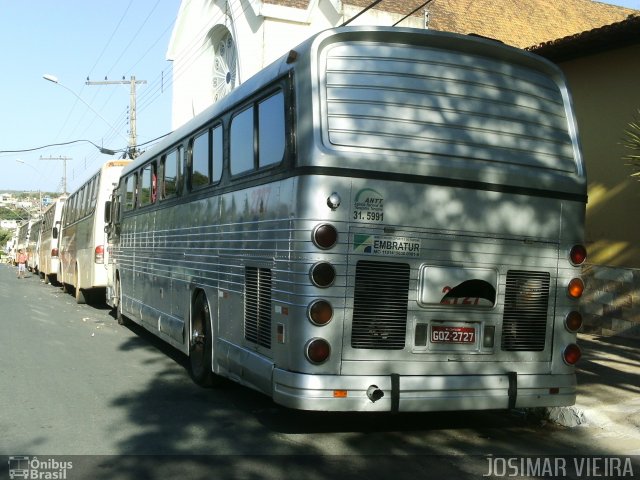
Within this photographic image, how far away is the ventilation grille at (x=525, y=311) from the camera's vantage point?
236 inches

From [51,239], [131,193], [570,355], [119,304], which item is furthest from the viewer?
[51,239]

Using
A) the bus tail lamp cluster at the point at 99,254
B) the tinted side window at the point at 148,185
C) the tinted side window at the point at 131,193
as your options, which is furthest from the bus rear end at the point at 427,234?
the bus tail lamp cluster at the point at 99,254

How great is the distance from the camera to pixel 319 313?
539cm

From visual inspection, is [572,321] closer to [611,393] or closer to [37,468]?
[611,393]

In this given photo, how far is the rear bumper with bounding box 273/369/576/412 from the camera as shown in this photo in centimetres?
538

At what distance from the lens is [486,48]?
20.3 feet

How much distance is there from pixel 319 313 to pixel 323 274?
0.29 m

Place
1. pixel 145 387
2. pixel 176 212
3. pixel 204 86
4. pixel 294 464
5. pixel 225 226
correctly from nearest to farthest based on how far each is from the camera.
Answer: pixel 294 464 < pixel 225 226 < pixel 145 387 < pixel 176 212 < pixel 204 86

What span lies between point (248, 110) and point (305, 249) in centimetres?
187

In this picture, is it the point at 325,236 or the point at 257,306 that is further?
the point at 257,306

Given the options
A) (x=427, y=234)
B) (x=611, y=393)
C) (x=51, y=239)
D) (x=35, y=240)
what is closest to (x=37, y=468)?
(x=427, y=234)

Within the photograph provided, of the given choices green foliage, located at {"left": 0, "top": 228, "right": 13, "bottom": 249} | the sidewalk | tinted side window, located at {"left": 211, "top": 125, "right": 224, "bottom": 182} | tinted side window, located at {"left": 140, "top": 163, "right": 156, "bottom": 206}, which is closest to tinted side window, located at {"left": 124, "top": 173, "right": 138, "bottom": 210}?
tinted side window, located at {"left": 140, "top": 163, "right": 156, "bottom": 206}

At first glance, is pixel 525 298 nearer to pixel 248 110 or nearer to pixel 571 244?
pixel 571 244

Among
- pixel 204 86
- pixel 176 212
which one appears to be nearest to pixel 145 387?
pixel 176 212
